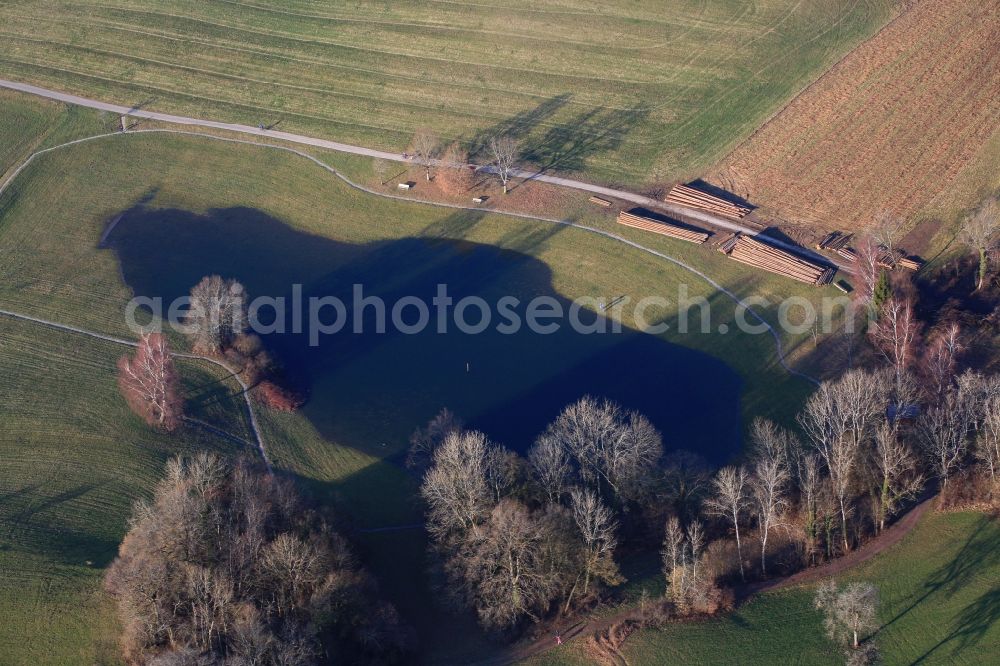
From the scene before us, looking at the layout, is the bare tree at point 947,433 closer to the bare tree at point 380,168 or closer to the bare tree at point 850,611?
the bare tree at point 850,611

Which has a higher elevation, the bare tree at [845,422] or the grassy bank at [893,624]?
the bare tree at [845,422]

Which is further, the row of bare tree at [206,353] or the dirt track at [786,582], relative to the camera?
the row of bare tree at [206,353]

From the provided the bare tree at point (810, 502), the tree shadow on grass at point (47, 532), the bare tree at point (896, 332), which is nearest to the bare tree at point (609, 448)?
the bare tree at point (810, 502)

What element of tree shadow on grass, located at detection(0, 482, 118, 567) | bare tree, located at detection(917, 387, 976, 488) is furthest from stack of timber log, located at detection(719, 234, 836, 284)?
tree shadow on grass, located at detection(0, 482, 118, 567)

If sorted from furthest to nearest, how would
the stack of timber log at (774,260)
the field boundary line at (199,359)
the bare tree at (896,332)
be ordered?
the stack of timber log at (774,260)
the bare tree at (896,332)
the field boundary line at (199,359)

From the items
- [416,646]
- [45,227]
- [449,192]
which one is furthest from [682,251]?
[45,227]
